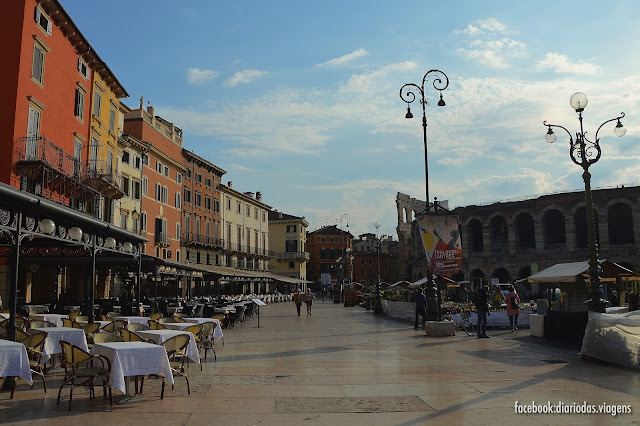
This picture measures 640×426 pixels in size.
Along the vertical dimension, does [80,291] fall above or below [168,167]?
below

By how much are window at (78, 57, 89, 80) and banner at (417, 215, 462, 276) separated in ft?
64.3

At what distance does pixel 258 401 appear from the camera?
7.08 meters

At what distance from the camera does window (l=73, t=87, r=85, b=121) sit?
83.3ft

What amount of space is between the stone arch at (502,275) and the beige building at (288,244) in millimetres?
33824

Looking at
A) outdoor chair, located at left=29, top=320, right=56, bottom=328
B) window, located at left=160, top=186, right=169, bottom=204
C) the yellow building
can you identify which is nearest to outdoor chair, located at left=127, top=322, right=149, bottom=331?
outdoor chair, located at left=29, top=320, right=56, bottom=328

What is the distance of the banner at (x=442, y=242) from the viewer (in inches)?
617

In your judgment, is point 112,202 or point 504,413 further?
point 112,202

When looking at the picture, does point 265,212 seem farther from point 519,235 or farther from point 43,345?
point 43,345

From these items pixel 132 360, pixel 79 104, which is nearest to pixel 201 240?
pixel 79 104

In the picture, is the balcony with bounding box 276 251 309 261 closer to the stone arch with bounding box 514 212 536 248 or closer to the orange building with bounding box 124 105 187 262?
the orange building with bounding box 124 105 187 262

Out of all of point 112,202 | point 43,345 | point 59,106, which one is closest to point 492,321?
point 43,345

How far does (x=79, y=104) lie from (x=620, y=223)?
147ft

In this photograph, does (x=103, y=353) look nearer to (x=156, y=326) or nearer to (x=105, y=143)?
(x=156, y=326)

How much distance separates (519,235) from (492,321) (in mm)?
35467
